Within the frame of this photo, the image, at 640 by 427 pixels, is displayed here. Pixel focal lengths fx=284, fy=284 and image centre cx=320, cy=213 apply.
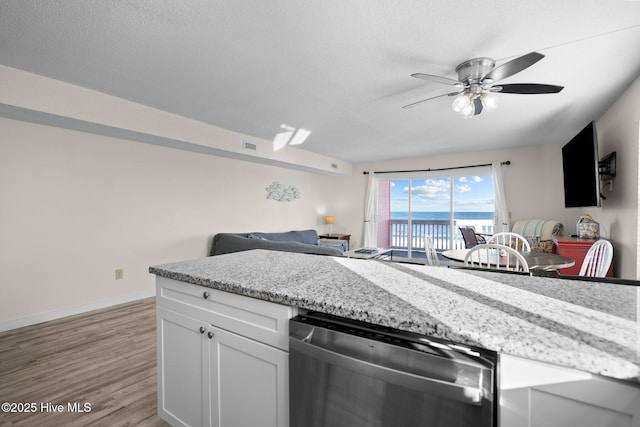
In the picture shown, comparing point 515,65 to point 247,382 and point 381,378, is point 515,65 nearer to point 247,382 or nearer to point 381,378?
point 381,378

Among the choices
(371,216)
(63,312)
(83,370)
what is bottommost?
(83,370)

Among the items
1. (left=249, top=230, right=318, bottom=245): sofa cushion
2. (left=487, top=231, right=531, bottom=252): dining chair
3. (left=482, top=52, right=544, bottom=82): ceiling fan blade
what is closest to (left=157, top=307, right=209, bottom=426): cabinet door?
(left=482, top=52, right=544, bottom=82): ceiling fan blade

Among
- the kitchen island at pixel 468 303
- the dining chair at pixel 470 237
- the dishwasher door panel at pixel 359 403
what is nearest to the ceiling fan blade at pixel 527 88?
the kitchen island at pixel 468 303

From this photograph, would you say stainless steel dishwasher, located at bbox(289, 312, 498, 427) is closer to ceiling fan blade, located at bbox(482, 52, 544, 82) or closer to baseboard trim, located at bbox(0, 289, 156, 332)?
ceiling fan blade, located at bbox(482, 52, 544, 82)

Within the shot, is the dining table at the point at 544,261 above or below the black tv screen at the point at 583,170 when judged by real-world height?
below

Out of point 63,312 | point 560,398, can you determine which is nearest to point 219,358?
point 560,398

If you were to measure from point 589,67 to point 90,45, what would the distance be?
3832mm

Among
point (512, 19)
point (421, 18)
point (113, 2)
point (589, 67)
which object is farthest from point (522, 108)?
point (113, 2)

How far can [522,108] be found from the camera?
→ 322cm

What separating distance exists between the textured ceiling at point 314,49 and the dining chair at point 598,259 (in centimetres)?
148

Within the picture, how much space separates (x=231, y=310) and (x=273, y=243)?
258 centimetres

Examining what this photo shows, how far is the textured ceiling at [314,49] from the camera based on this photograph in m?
1.66

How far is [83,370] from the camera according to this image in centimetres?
205

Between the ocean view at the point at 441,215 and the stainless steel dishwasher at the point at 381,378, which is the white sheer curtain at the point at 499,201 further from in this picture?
the stainless steel dishwasher at the point at 381,378
